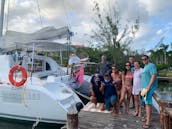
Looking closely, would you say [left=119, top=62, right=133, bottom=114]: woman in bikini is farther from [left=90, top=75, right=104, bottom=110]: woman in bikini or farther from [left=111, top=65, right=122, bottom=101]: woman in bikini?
[left=90, top=75, right=104, bottom=110]: woman in bikini

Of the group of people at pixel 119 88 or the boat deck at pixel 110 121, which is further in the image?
the group of people at pixel 119 88

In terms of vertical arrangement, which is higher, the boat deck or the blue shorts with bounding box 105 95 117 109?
the blue shorts with bounding box 105 95 117 109

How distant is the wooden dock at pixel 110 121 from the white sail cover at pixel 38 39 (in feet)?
13.1

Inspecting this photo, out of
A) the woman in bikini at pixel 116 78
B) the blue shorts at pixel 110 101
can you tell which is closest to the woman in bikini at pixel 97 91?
the blue shorts at pixel 110 101

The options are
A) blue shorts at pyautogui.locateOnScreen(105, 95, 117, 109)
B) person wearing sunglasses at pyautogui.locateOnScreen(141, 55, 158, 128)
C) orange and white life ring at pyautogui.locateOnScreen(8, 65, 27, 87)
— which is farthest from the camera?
orange and white life ring at pyautogui.locateOnScreen(8, 65, 27, 87)

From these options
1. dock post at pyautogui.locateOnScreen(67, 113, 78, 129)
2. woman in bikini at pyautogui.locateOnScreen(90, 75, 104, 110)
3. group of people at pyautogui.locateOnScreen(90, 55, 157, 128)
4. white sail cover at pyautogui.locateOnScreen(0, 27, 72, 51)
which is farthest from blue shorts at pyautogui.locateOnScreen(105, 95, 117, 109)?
white sail cover at pyautogui.locateOnScreen(0, 27, 72, 51)

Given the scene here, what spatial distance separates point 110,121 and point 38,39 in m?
5.29

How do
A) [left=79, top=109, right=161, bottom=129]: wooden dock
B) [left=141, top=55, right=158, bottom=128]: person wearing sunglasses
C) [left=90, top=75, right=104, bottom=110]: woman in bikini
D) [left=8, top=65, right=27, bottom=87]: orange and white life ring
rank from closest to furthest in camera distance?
[left=141, top=55, right=158, bottom=128]: person wearing sunglasses, [left=79, top=109, right=161, bottom=129]: wooden dock, [left=90, top=75, right=104, bottom=110]: woman in bikini, [left=8, top=65, right=27, bottom=87]: orange and white life ring

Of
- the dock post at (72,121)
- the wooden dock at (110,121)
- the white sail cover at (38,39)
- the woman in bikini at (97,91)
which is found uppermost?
the white sail cover at (38,39)

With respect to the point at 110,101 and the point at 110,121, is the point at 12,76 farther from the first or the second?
the point at 110,121

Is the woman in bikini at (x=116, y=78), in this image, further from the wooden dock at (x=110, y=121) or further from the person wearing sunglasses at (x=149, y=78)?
the person wearing sunglasses at (x=149, y=78)

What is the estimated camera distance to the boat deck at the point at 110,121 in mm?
6976

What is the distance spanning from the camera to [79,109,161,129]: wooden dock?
6969 millimetres

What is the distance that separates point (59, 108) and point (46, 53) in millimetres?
4974
